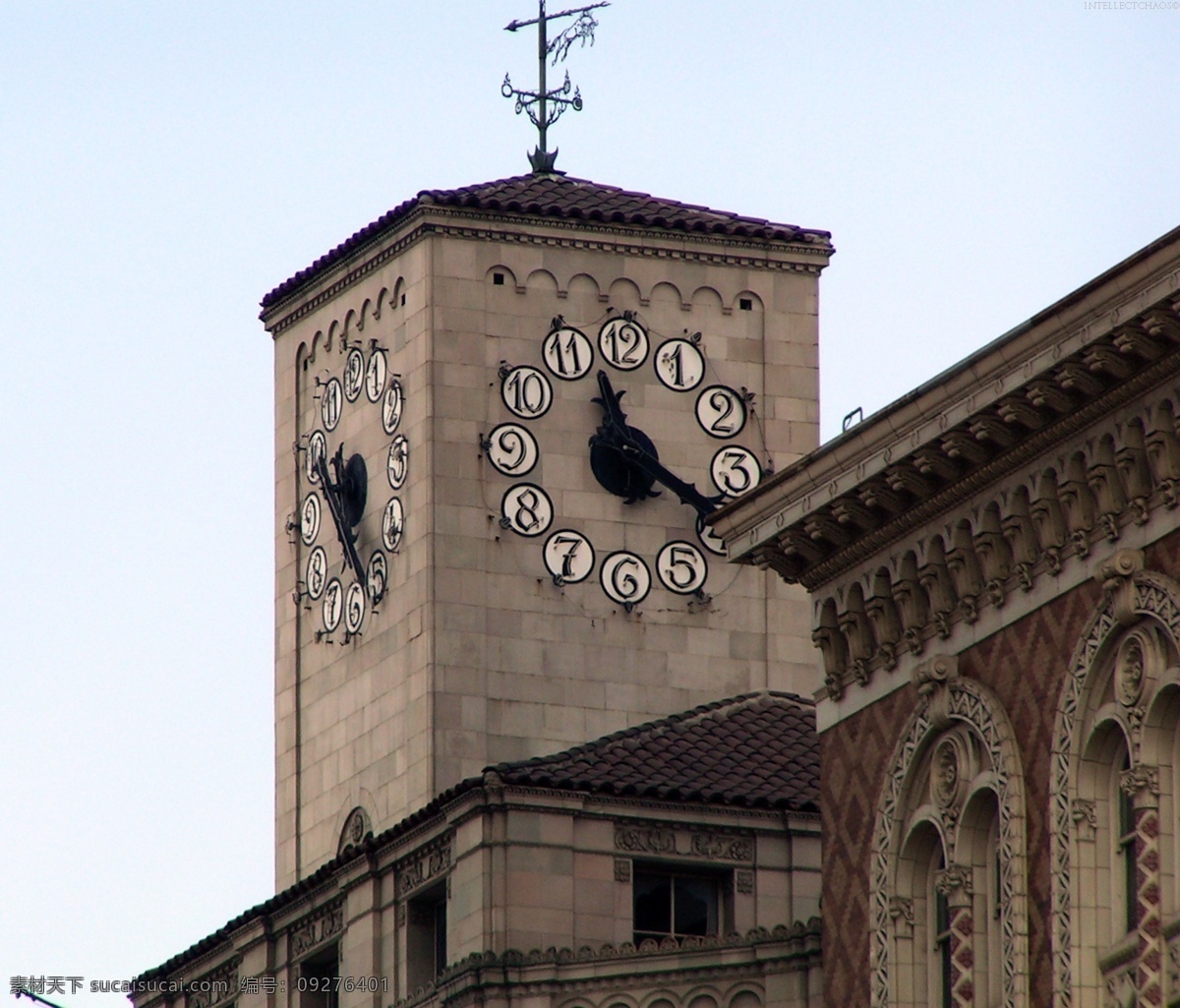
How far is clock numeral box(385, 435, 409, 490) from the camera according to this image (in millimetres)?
69000

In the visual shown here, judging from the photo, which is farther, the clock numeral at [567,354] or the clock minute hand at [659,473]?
the clock numeral at [567,354]

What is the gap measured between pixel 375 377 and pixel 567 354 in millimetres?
3167

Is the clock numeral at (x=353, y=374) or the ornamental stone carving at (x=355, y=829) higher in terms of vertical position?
the clock numeral at (x=353, y=374)

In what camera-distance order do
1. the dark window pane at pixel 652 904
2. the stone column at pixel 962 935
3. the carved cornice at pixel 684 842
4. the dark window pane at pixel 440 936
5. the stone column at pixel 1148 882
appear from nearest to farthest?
the stone column at pixel 1148 882 < the stone column at pixel 962 935 < the carved cornice at pixel 684 842 < the dark window pane at pixel 652 904 < the dark window pane at pixel 440 936

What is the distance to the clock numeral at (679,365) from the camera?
70.0 meters

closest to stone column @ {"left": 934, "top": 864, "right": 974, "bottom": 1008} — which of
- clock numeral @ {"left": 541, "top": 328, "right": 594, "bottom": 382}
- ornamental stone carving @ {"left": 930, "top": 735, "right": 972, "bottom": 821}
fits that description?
ornamental stone carving @ {"left": 930, "top": 735, "right": 972, "bottom": 821}

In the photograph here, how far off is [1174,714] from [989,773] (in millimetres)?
3388

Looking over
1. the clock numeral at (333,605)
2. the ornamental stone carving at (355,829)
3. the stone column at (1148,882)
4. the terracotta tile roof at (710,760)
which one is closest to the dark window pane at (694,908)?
the terracotta tile roof at (710,760)

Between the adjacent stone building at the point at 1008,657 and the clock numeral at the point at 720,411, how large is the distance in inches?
470

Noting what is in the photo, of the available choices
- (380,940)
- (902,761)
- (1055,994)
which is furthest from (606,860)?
(1055,994)

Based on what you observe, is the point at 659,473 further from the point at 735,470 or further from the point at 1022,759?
the point at 1022,759

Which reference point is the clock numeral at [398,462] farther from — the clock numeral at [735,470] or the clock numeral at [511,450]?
the clock numeral at [735,470]

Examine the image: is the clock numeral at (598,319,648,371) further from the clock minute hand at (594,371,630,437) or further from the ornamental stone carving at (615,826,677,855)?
the ornamental stone carving at (615,826,677,855)

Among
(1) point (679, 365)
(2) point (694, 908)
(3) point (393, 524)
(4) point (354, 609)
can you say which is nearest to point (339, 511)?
(4) point (354, 609)
